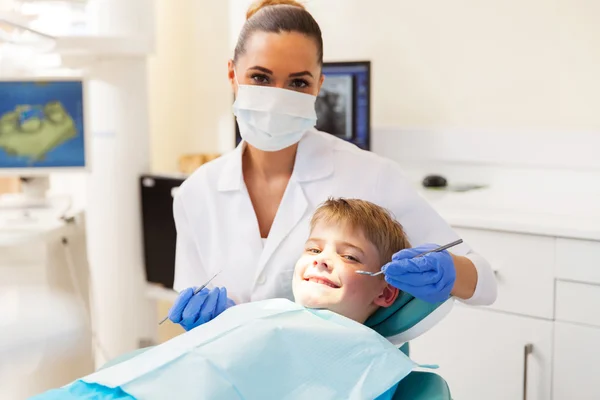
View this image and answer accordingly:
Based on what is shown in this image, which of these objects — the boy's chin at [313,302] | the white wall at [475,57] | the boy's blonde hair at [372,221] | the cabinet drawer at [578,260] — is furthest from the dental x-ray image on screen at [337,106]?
the boy's chin at [313,302]

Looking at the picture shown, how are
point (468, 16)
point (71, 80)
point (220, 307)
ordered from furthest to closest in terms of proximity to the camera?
1. point (468, 16)
2. point (71, 80)
3. point (220, 307)

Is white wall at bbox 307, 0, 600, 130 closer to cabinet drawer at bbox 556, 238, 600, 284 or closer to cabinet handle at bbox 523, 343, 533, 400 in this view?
cabinet drawer at bbox 556, 238, 600, 284

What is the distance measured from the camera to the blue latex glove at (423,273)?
1379 millimetres

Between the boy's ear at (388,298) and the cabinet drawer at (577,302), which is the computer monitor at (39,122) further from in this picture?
the cabinet drawer at (577,302)

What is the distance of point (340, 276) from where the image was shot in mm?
1561

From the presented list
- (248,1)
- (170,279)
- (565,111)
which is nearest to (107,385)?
(170,279)

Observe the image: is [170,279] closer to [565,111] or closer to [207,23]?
[207,23]

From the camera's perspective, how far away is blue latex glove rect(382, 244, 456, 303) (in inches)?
54.3

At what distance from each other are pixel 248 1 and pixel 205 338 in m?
2.04

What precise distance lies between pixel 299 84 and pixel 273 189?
26cm

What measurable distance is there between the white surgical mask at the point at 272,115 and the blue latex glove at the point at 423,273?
0.42 meters

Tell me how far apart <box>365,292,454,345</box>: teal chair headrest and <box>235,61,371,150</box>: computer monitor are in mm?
1179

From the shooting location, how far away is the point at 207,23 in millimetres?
3324

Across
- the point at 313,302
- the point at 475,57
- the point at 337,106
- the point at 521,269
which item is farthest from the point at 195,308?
the point at 475,57
